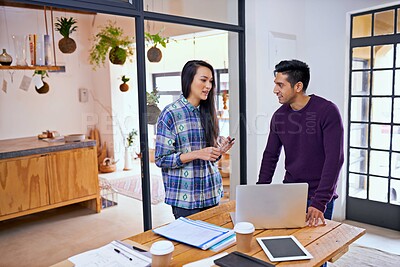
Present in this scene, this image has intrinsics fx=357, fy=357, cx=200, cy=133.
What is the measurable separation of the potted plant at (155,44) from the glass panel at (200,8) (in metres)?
0.20

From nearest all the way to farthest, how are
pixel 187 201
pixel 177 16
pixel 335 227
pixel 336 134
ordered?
1. pixel 335 227
2. pixel 336 134
3. pixel 187 201
4. pixel 177 16

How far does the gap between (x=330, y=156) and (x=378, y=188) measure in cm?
231

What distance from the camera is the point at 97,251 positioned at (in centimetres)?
132

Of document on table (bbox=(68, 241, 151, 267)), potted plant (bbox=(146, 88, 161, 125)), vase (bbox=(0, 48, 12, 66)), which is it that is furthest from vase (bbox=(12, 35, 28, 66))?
document on table (bbox=(68, 241, 151, 267))

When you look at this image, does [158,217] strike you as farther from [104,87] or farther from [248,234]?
[104,87]

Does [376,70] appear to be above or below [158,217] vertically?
above

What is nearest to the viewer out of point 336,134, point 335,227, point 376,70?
point 335,227

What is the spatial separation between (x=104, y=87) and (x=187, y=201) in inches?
126

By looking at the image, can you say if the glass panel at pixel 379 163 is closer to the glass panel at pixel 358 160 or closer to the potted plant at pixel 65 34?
the glass panel at pixel 358 160

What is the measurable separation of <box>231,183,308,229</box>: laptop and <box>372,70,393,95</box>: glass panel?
2534 mm

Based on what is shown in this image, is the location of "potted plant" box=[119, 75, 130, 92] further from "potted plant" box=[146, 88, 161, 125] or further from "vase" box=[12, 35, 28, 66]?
"vase" box=[12, 35, 28, 66]

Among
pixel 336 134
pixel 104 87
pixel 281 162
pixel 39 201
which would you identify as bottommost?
pixel 39 201

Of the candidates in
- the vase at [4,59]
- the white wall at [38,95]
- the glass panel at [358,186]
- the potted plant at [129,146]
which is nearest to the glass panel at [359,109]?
the glass panel at [358,186]

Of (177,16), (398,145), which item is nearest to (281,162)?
(398,145)
